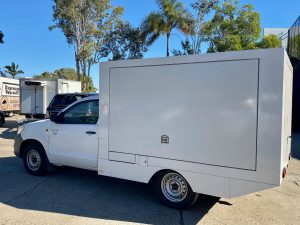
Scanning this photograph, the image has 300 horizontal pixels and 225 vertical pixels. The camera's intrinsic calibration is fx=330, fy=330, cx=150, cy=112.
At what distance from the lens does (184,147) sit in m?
5.20

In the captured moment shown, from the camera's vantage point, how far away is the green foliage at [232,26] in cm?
2719

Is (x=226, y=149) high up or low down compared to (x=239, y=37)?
down

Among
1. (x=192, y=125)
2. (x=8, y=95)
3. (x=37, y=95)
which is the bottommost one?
(x=192, y=125)

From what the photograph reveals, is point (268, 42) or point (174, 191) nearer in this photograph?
point (174, 191)

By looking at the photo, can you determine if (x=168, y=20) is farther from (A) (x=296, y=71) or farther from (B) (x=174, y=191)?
(B) (x=174, y=191)

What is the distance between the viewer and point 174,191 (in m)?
5.53

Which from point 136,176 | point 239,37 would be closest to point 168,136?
point 136,176

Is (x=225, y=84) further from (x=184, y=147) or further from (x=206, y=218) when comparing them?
(x=206, y=218)

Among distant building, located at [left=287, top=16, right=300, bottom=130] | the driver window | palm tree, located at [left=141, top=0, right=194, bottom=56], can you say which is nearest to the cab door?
the driver window

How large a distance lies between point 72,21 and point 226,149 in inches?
1053

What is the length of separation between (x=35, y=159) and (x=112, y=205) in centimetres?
272

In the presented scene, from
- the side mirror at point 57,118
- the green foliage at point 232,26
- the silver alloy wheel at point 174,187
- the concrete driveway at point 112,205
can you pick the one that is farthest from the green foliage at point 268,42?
the silver alloy wheel at point 174,187

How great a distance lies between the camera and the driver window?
6500 mm

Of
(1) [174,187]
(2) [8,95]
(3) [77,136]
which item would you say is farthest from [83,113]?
(2) [8,95]
